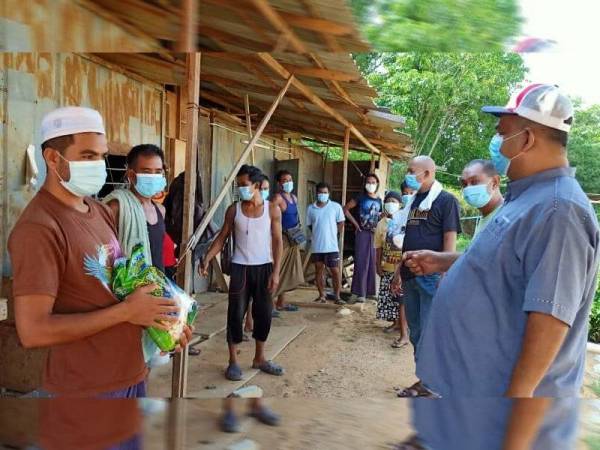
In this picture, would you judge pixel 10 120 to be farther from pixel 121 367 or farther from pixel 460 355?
pixel 460 355

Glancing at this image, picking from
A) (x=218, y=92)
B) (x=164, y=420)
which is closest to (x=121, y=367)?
(x=164, y=420)

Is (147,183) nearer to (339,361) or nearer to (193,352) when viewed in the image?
(193,352)

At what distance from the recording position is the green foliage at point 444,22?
0.87 metres

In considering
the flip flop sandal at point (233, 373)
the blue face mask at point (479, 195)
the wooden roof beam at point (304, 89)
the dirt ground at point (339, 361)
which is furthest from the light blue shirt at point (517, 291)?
the flip flop sandal at point (233, 373)

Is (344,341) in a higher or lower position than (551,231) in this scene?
lower

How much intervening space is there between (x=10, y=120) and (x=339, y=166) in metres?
8.66

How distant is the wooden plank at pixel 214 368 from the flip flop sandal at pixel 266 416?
3069 mm

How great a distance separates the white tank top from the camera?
13.7 ft

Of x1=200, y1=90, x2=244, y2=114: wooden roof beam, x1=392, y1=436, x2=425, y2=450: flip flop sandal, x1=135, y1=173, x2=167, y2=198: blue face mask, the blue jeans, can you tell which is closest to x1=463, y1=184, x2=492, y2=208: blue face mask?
the blue jeans

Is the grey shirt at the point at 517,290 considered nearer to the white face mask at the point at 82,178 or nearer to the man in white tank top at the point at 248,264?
the white face mask at the point at 82,178

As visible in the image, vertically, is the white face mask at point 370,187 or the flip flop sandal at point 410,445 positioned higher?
the white face mask at point 370,187

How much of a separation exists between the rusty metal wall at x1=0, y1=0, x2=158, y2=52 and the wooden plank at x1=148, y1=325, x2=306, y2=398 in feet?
10.1

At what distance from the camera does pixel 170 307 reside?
1.67m

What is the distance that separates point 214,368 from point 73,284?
10.2ft
